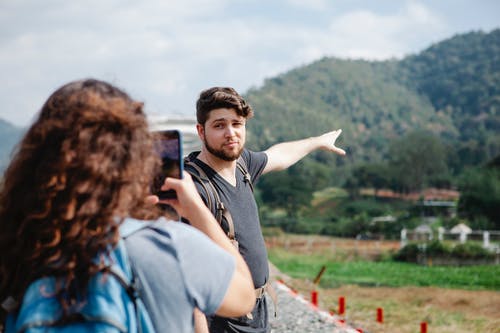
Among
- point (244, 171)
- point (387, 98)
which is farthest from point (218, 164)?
point (387, 98)

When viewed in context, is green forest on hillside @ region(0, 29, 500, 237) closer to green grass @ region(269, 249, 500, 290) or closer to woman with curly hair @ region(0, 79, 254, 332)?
woman with curly hair @ region(0, 79, 254, 332)

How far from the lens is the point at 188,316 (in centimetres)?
126

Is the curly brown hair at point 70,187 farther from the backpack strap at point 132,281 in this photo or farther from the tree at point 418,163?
the tree at point 418,163

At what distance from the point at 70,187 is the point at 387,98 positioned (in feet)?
539

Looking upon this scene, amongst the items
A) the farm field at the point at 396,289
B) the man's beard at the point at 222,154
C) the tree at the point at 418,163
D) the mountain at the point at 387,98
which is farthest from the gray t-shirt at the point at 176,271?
the mountain at the point at 387,98

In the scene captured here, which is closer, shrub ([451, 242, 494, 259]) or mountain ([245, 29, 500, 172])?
shrub ([451, 242, 494, 259])

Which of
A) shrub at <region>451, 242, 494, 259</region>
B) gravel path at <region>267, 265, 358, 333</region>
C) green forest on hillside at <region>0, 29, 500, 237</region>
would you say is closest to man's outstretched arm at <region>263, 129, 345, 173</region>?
green forest on hillside at <region>0, 29, 500, 237</region>

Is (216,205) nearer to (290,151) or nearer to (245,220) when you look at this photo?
(245,220)

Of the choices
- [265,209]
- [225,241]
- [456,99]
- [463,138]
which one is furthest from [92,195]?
[456,99]

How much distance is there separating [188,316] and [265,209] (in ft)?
201

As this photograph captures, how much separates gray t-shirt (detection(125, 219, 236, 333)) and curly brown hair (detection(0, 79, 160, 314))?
71 mm

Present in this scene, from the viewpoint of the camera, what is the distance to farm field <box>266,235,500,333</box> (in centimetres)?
1218

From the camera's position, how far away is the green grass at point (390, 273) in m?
22.6

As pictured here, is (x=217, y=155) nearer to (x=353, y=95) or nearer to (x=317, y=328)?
(x=317, y=328)
